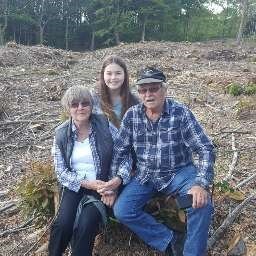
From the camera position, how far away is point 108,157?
160 inches

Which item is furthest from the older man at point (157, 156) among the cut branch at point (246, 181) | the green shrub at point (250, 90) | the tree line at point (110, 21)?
the tree line at point (110, 21)

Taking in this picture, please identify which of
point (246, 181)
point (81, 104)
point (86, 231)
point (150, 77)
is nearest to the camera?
point (86, 231)

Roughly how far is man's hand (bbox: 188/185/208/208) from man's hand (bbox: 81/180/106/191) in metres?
0.77

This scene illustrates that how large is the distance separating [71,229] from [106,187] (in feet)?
1.46

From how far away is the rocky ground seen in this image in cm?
431

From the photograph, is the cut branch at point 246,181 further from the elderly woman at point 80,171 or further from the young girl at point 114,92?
the elderly woman at point 80,171

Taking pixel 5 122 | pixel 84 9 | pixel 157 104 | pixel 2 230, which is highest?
pixel 84 9

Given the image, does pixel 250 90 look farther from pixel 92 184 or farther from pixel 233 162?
pixel 92 184

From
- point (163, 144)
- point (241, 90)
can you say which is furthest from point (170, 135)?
point (241, 90)

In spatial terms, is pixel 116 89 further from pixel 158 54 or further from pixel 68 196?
pixel 158 54

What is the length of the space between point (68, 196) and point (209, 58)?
17375 millimetres

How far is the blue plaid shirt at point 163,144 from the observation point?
384 centimetres

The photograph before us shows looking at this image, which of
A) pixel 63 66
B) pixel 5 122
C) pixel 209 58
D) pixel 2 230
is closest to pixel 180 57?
pixel 209 58

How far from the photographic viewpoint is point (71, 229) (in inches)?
152
